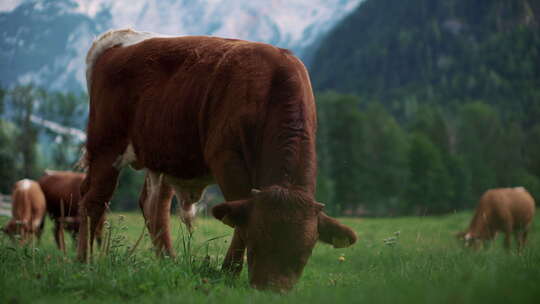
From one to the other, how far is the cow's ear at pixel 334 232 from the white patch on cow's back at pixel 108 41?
3681 millimetres

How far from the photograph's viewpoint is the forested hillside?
5525cm

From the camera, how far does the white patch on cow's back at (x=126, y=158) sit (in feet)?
19.6

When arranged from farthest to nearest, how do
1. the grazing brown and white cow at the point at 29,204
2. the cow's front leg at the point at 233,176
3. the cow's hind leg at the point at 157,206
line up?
the grazing brown and white cow at the point at 29,204 → the cow's hind leg at the point at 157,206 → the cow's front leg at the point at 233,176

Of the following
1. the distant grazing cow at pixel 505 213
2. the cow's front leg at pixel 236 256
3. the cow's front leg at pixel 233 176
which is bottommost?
the distant grazing cow at pixel 505 213

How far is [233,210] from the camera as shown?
4.03 metres

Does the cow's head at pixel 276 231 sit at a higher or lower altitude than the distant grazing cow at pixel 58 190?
higher

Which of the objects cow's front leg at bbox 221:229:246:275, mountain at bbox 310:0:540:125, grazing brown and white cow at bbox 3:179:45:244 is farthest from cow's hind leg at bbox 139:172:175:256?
mountain at bbox 310:0:540:125

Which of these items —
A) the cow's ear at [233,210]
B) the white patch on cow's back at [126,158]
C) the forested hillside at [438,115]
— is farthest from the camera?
the forested hillside at [438,115]

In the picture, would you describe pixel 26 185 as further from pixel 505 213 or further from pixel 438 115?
pixel 438 115

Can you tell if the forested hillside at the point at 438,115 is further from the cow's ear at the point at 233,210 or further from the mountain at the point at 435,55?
the cow's ear at the point at 233,210

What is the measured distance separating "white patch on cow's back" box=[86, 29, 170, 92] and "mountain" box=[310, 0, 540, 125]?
7806cm

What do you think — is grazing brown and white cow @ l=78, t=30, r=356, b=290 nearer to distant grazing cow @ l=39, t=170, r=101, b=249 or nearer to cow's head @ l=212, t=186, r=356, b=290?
cow's head @ l=212, t=186, r=356, b=290

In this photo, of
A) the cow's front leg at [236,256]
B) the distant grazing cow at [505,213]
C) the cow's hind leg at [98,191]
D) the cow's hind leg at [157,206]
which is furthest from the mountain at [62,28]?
the distant grazing cow at [505,213]


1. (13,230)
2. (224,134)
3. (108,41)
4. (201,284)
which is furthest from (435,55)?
(201,284)
